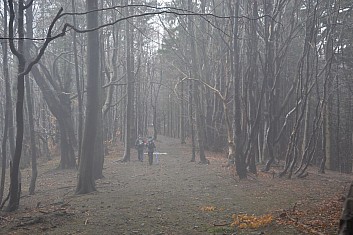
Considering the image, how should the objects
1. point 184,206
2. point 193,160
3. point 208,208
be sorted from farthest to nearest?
point 193,160
point 184,206
point 208,208

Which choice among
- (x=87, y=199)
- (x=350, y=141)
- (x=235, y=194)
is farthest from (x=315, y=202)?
(x=350, y=141)

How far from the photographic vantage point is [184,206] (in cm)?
1105

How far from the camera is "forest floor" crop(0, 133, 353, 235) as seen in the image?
8312 mm

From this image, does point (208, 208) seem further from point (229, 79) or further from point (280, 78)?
point (280, 78)

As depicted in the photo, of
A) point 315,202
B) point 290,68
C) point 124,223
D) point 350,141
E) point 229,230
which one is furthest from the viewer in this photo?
point 290,68

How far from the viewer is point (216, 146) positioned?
1281 inches

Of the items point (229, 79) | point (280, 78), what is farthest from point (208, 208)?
point (280, 78)

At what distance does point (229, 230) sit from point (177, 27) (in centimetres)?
2900

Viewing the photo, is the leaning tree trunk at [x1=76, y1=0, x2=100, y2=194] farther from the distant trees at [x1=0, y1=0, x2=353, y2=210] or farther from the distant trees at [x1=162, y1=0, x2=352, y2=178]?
the distant trees at [x1=162, y1=0, x2=352, y2=178]

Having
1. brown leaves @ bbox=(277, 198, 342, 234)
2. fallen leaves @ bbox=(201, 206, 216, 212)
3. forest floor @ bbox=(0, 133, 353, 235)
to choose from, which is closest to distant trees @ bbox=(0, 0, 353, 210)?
forest floor @ bbox=(0, 133, 353, 235)

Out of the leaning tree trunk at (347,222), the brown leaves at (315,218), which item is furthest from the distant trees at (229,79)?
the brown leaves at (315,218)

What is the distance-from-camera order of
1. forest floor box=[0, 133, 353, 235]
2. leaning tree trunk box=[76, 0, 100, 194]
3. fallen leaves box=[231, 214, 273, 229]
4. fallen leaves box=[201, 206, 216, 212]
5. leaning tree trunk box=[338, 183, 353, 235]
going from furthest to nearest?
leaning tree trunk box=[76, 0, 100, 194]
fallen leaves box=[201, 206, 216, 212]
forest floor box=[0, 133, 353, 235]
fallen leaves box=[231, 214, 273, 229]
leaning tree trunk box=[338, 183, 353, 235]

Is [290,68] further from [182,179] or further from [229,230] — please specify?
[229,230]

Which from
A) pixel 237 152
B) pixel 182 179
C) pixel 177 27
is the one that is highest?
pixel 177 27
